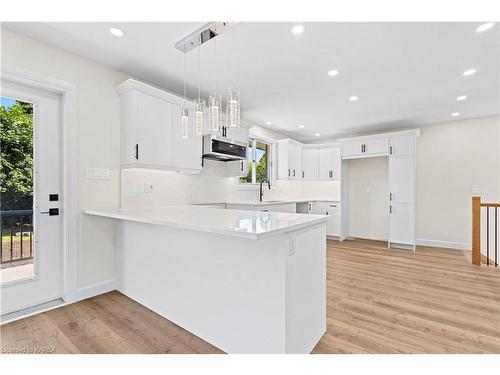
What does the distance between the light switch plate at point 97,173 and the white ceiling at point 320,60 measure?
1.18 metres

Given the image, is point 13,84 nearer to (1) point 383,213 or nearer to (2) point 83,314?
(2) point 83,314

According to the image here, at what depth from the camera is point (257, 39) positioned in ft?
7.55

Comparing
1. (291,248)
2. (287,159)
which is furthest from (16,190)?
(287,159)

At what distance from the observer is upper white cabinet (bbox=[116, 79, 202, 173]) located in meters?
2.74

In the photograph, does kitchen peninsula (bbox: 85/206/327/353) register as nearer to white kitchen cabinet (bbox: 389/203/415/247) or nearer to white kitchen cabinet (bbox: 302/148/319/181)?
white kitchen cabinet (bbox: 389/203/415/247)

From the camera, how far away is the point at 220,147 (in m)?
3.48

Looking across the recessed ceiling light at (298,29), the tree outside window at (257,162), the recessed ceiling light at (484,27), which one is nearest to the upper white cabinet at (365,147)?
the tree outside window at (257,162)

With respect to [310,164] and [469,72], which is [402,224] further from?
[469,72]

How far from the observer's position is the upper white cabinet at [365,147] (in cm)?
508

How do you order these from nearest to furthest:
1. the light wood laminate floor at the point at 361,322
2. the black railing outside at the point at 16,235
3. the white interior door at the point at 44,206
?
the light wood laminate floor at the point at 361,322 < the black railing outside at the point at 16,235 < the white interior door at the point at 44,206

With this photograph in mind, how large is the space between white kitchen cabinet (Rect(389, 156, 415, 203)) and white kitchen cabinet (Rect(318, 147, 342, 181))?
117 centimetres

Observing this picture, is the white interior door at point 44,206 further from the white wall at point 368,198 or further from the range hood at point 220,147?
the white wall at point 368,198

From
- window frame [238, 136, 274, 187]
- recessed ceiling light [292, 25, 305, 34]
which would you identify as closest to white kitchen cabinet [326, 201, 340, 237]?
window frame [238, 136, 274, 187]
